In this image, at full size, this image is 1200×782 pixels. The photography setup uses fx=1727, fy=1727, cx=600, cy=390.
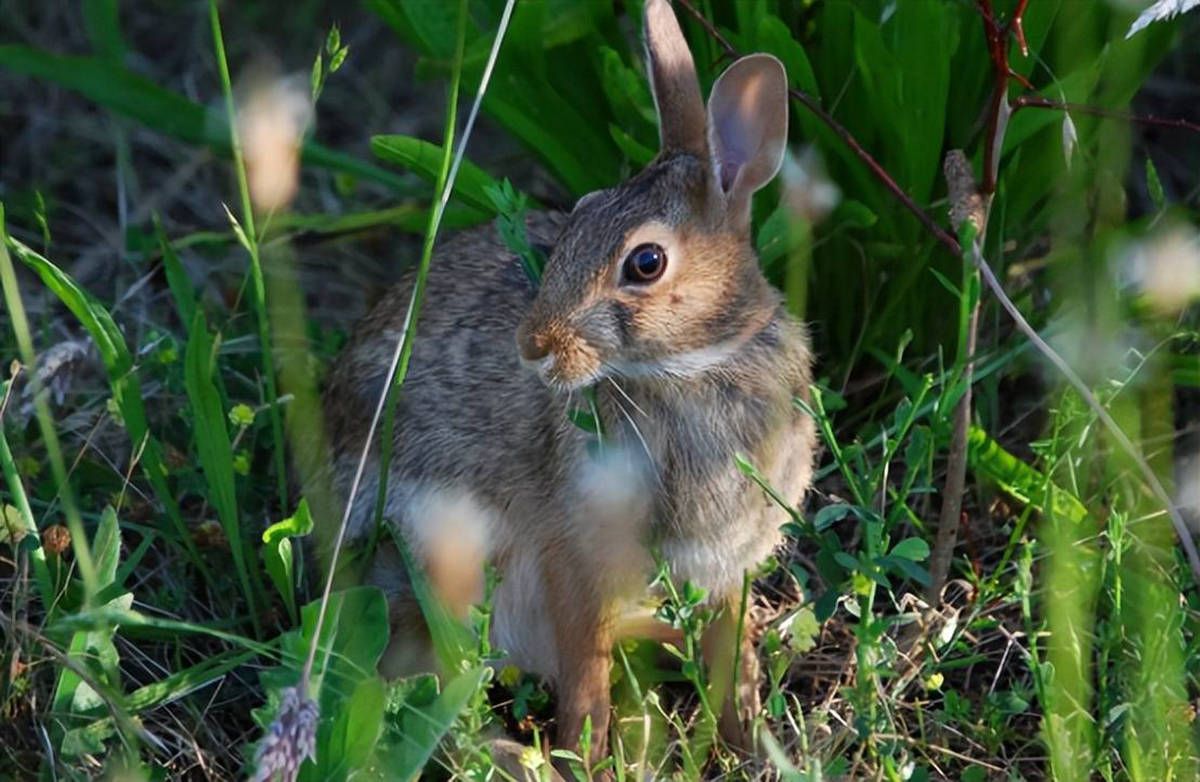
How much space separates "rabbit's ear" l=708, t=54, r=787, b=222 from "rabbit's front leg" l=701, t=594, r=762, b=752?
821 mm

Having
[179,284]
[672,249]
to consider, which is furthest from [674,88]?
[179,284]

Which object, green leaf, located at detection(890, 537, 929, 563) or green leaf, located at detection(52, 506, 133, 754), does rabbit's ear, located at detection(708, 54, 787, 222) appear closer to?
green leaf, located at detection(890, 537, 929, 563)

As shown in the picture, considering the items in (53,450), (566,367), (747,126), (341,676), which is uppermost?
(747,126)

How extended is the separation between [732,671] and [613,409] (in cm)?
68

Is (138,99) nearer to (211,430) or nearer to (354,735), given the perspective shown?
(211,430)

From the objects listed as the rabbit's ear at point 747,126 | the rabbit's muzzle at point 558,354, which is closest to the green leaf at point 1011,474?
the rabbit's ear at point 747,126

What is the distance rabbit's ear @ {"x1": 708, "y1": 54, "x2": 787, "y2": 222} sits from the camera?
2938 mm

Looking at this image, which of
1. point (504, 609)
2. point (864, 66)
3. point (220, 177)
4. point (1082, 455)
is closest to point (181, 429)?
point (504, 609)

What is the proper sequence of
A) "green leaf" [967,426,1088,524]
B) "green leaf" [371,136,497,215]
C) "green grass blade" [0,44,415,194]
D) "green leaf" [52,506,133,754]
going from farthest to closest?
"green grass blade" [0,44,415,194], "green leaf" [371,136,497,215], "green leaf" [967,426,1088,524], "green leaf" [52,506,133,754]

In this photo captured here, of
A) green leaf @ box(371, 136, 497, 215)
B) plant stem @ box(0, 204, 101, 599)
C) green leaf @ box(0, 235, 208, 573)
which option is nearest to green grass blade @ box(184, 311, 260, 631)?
green leaf @ box(0, 235, 208, 573)

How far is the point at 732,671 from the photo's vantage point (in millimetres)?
3432

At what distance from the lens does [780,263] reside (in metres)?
3.79

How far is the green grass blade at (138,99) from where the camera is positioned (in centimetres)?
404

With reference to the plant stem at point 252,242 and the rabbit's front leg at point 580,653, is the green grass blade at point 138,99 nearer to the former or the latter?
the plant stem at point 252,242
